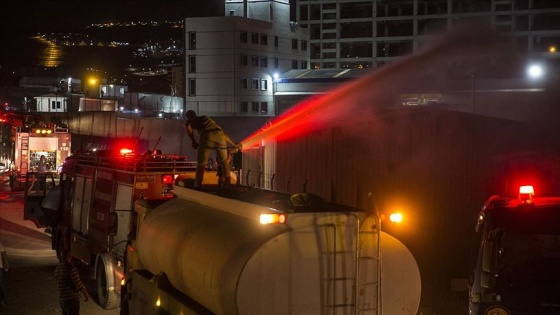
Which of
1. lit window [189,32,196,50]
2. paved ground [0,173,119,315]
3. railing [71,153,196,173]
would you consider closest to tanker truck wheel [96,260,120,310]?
paved ground [0,173,119,315]

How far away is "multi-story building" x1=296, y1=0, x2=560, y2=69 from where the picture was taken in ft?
240

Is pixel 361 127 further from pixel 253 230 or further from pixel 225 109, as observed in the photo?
pixel 225 109

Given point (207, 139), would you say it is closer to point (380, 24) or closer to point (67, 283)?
point (67, 283)

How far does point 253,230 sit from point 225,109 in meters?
58.1

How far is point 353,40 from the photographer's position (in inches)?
3184

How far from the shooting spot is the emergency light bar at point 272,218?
231 inches

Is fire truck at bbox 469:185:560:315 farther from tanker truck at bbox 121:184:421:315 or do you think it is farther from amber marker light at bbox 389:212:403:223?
amber marker light at bbox 389:212:403:223

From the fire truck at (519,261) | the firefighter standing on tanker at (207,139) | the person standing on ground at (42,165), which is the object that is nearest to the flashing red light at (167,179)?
the firefighter standing on tanker at (207,139)

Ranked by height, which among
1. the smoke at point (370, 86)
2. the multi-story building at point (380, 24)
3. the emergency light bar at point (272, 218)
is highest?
the multi-story building at point (380, 24)

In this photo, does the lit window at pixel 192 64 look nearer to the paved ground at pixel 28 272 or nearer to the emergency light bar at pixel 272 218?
the paved ground at pixel 28 272

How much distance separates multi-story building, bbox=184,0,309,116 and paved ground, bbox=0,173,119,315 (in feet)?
123

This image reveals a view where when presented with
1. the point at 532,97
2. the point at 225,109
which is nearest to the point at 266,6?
the point at 225,109

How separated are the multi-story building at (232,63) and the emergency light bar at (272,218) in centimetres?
5776

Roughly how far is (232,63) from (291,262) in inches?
2301
